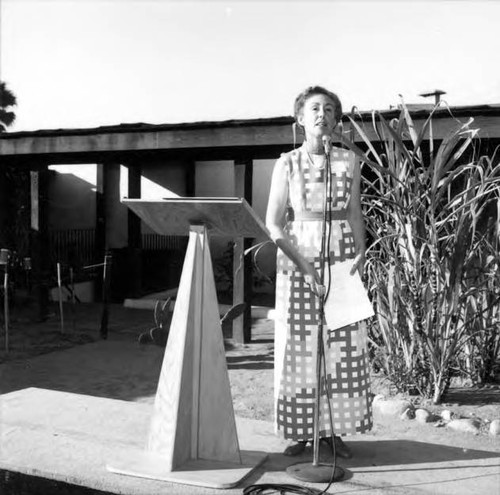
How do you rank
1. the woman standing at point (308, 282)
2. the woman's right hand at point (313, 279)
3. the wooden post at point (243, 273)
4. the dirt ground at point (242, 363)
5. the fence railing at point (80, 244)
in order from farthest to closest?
the fence railing at point (80, 244), the wooden post at point (243, 273), the dirt ground at point (242, 363), the woman standing at point (308, 282), the woman's right hand at point (313, 279)

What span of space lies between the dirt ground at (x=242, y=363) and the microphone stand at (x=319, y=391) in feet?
3.35

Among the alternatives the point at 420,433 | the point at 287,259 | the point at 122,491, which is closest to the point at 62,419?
the point at 122,491

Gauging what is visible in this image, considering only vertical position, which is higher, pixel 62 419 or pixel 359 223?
pixel 359 223

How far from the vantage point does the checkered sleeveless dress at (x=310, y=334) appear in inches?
128

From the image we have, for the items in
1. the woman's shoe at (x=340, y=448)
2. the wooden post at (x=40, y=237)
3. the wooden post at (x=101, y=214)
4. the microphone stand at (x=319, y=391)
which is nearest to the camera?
the microphone stand at (x=319, y=391)

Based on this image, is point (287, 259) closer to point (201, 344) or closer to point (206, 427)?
point (201, 344)

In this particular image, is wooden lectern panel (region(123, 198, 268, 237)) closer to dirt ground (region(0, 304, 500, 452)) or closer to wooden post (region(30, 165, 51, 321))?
dirt ground (region(0, 304, 500, 452))

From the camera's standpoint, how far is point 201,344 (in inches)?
127

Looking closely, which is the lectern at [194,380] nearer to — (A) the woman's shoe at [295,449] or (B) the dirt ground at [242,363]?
(A) the woman's shoe at [295,449]

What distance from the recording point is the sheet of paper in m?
3.08

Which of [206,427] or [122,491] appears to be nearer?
[122,491]

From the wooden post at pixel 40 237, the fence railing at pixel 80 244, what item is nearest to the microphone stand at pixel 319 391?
the wooden post at pixel 40 237

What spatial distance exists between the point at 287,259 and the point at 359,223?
1.30ft

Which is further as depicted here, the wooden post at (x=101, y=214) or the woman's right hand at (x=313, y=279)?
the wooden post at (x=101, y=214)
